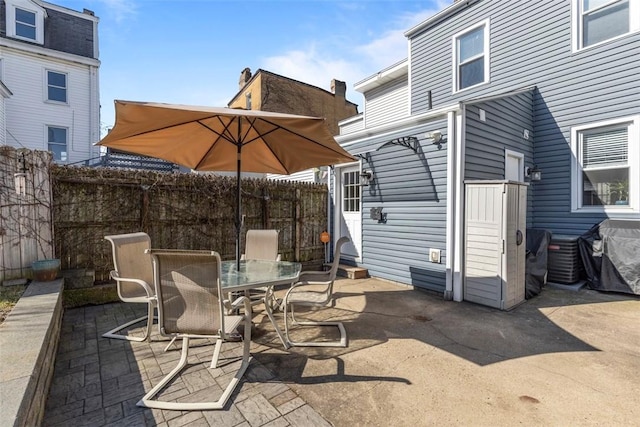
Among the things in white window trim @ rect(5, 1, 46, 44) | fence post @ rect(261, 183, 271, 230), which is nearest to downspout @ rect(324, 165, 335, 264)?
fence post @ rect(261, 183, 271, 230)

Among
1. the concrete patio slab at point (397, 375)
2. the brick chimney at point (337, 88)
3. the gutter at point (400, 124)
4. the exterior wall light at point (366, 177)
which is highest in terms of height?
the brick chimney at point (337, 88)

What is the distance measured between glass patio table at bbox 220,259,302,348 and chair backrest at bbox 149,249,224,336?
0.59ft

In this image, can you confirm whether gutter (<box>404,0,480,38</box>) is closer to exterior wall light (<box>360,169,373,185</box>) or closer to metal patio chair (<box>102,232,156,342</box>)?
exterior wall light (<box>360,169,373,185</box>)

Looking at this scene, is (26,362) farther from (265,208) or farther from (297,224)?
(297,224)

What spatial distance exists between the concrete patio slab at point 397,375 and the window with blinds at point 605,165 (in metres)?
2.83

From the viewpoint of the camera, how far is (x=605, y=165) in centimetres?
587

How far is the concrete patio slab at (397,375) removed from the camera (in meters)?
2.10

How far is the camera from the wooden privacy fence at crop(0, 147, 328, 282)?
4.36 m

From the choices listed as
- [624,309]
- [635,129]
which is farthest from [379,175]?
[635,129]

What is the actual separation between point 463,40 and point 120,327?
9.39 metres

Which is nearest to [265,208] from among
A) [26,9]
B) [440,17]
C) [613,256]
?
[613,256]

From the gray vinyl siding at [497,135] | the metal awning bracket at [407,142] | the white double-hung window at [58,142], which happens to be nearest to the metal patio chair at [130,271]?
the metal awning bracket at [407,142]

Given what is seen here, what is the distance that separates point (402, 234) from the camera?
5.67m

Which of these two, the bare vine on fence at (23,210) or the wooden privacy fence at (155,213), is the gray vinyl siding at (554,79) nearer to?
the wooden privacy fence at (155,213)
